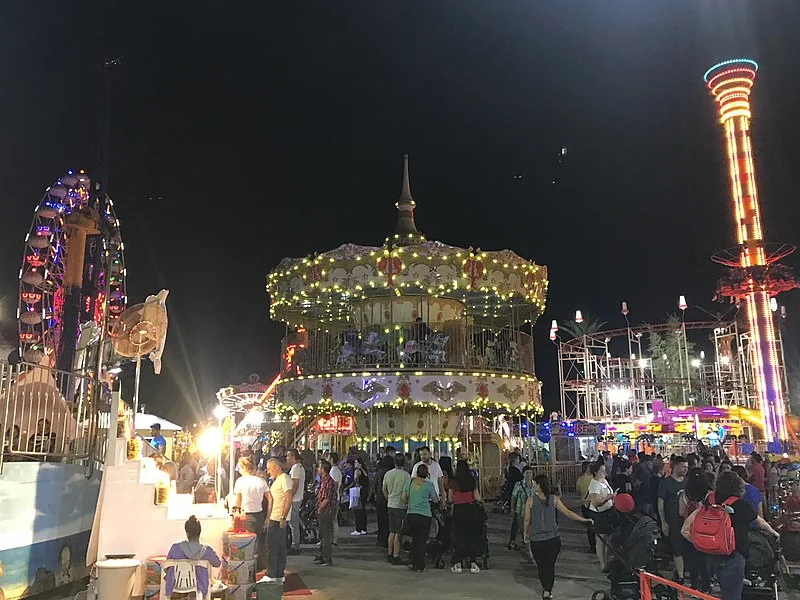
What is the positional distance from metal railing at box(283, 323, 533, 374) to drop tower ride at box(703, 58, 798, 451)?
20.5 meters

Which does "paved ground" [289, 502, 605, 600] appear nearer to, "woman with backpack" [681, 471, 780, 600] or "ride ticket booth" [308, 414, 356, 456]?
"woman with backpack" [681, 471, 780, 600]

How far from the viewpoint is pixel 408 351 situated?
2048 cm

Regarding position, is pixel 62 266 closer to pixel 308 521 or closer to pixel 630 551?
pixel 308 521

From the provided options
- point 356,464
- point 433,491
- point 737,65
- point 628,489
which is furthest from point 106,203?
point 737,65

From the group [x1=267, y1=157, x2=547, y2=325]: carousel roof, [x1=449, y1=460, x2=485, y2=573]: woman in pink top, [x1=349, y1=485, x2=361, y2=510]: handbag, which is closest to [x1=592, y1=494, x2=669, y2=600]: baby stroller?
[x1=449, y1=460, x2=485, y2=573]: woman in pink top

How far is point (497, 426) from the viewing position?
2864cm

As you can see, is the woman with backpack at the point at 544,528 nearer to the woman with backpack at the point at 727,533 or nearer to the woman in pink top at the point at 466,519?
the woman in pink top at the point at 466,519

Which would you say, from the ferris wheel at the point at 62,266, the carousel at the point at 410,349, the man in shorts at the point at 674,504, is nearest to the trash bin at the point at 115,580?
the man in shorts at the point at 674,504

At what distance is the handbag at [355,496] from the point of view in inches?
576

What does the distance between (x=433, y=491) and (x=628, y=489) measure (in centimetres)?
313

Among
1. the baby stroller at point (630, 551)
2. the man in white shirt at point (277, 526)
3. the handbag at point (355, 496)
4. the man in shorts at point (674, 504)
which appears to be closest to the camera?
the baby stroller at point (630, 551)

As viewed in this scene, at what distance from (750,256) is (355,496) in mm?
31298

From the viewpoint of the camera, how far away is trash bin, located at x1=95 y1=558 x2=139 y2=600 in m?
6.89

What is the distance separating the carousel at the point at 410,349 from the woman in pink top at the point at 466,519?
10218 millimetres
